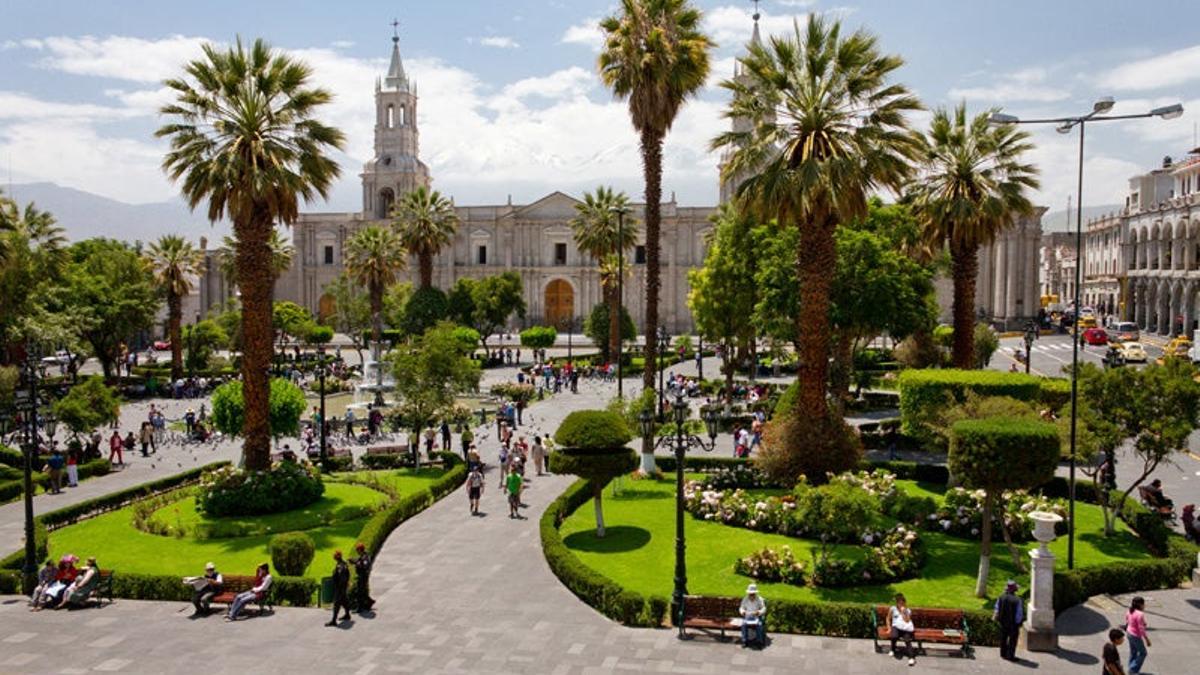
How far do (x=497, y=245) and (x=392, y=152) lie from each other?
12.6 m

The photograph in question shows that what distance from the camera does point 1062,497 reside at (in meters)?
21.9

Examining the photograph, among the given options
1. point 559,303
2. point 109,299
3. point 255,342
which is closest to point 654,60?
point 255,342

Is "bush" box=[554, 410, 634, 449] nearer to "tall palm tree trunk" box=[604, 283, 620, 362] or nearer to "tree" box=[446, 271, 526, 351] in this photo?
"tall palm tree trunk" box=[604, 283, 620, 362]

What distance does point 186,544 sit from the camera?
59.9ft

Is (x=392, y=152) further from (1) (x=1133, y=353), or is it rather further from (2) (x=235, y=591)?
(2) (x=235, y=591)

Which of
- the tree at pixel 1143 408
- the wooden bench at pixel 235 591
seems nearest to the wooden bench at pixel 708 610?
the wooden bench at pixel 235 591

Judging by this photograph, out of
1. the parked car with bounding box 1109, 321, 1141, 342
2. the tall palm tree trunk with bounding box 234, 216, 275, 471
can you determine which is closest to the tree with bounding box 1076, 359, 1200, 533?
the tall palm tree trunk with bounding box 234, 216, 275, 471

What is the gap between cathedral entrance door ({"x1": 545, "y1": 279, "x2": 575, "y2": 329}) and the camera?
271 ft

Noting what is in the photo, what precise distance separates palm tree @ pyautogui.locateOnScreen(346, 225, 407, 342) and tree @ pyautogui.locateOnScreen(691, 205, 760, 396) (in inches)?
949

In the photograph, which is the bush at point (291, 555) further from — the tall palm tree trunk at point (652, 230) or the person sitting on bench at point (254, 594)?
the tall palm tree trunk at point (652, 230)

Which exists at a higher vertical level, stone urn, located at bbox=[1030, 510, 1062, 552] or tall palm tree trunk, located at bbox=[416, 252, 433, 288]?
tall palm tree trunk, located at bbox=[416, 252, 433, 288]

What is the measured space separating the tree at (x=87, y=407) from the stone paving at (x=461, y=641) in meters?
12.3

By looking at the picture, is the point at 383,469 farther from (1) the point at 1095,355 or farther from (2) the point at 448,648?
(1) the point at 1095,355

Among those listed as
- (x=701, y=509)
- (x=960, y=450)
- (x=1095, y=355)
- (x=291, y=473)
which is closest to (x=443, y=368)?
(x=291, y=473)
